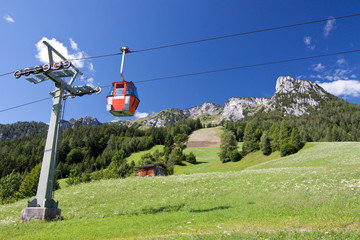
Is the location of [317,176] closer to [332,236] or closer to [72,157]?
[332,236]

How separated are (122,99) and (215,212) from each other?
9.98 m

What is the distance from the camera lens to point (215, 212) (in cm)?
1548

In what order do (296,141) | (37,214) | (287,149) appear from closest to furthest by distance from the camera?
(37,214)
(287,149)
(296,141)

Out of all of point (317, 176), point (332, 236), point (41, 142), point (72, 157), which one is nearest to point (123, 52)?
point (332, 236)

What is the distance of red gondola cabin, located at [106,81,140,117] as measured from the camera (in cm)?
1505

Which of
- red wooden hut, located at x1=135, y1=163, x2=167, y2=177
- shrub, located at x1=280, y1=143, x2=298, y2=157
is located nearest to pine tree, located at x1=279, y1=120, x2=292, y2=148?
shrub, located at x1=280, y1=143, x2=298, y2=157

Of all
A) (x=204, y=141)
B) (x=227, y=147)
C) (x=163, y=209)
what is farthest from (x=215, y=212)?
(x=204, y=141)

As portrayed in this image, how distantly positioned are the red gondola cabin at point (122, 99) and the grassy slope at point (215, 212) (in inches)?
275

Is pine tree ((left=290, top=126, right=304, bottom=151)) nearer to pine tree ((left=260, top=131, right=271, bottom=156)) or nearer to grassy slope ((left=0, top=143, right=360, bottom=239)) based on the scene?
pine tree ((left=260, top=131, right=271, bottom=156))

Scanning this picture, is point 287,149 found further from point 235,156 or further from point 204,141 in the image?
point 204,141

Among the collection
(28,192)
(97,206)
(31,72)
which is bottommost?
(28,192)

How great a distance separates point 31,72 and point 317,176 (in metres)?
27.9

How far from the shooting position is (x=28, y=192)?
60.0 m

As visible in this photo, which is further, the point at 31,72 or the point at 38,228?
the point at 31,72
